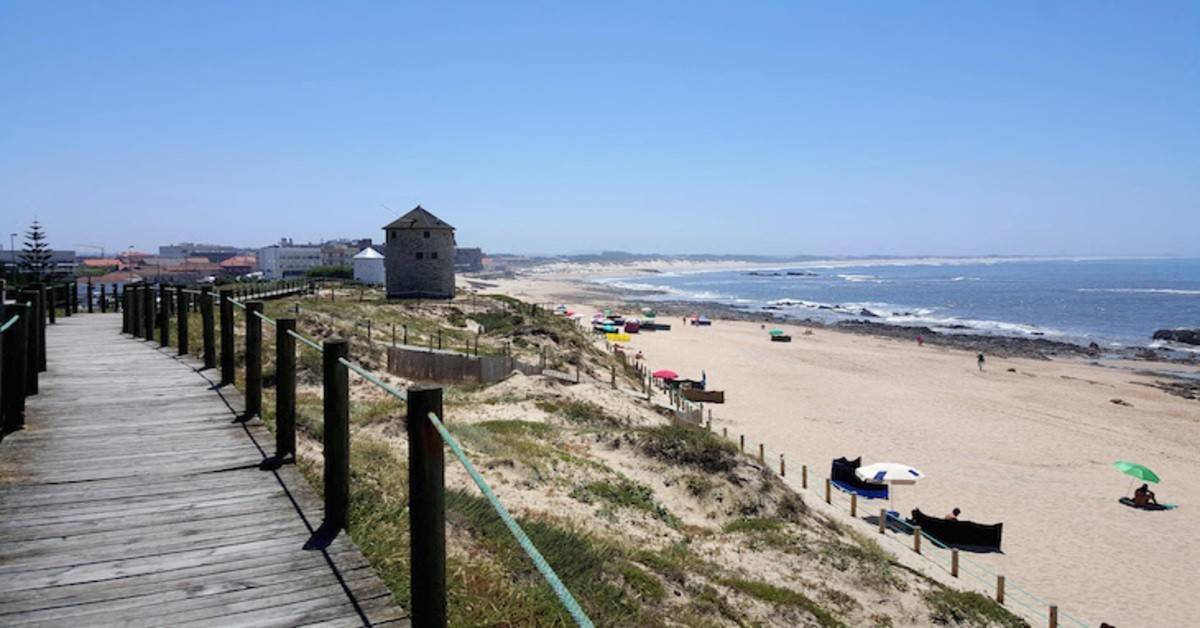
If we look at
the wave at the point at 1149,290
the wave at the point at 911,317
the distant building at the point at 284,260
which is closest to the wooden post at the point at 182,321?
the wave at the point at 911,317

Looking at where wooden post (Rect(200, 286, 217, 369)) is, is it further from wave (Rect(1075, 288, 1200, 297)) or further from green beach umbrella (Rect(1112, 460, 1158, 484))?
wave (Rect(1075, 288, 1200, 297))

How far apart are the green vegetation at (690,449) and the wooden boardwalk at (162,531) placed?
985 centimetres

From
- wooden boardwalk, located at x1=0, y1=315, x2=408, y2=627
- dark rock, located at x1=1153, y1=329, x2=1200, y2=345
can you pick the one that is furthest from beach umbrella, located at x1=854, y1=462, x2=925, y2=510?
dark rock, located at x1=1153, y1=329, x2=1200, y2=345

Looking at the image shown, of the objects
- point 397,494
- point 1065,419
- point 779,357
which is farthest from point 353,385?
point 779,357

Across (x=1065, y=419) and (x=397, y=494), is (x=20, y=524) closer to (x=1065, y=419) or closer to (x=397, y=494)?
(x=397, y=494)

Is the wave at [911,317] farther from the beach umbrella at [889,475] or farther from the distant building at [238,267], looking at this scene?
the distant building at [238,267]

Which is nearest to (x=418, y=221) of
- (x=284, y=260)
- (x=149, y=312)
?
(x=149, y=312)

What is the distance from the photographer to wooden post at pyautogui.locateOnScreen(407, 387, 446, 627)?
3215 millimetres

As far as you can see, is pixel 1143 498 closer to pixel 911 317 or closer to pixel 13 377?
pixel 13 377

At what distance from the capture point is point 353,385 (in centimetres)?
1809

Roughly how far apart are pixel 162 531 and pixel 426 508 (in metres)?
2.41

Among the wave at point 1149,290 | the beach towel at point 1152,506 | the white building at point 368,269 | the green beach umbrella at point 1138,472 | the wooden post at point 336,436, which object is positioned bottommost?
the beach towel at point 1152,506

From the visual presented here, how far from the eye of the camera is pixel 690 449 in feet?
52.2

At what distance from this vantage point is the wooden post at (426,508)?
3215 mm
